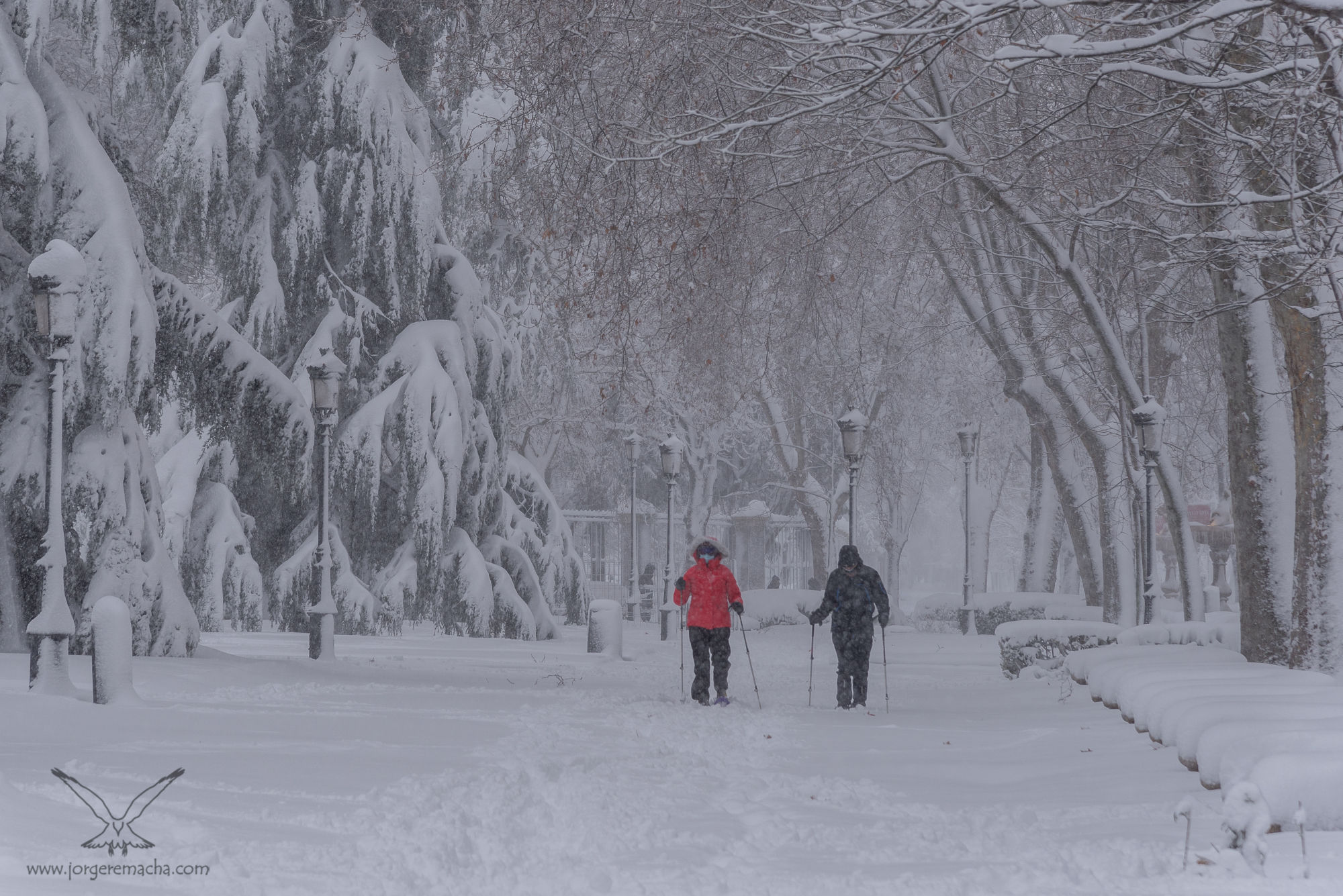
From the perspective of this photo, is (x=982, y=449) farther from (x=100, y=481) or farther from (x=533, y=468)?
(x=100, y=481)

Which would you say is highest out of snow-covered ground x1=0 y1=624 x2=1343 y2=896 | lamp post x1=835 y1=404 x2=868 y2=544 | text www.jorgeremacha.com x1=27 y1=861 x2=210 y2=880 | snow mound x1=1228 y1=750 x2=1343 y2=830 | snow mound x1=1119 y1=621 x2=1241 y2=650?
lamp post x1=835 y1=404 x2=868 y2=544

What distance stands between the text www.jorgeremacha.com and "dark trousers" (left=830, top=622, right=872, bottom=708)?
27.9 ft

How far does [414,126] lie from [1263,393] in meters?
11.3

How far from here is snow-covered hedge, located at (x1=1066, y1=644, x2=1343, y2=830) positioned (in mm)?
6312

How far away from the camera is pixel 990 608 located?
97.1ft

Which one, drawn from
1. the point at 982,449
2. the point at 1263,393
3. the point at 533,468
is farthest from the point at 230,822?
the point at 982,449

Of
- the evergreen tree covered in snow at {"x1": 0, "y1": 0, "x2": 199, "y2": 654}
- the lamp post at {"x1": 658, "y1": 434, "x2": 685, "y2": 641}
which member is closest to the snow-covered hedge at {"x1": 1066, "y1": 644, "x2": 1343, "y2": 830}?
the evergreen tree covered in snow at {"x1": 0, "y1": 0, "x2": 199, "y2": 654}

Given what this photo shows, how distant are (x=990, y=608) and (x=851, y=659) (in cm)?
1694

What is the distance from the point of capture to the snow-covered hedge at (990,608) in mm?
28328

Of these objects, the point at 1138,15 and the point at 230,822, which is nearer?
the point at 230,822

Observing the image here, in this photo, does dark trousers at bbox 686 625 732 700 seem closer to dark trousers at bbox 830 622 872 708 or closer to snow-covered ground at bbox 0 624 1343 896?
snow-covered ground at bbox 0 624 1343 896

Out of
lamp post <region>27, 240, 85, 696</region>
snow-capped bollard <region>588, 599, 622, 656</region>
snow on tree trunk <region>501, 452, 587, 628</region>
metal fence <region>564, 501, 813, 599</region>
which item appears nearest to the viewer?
lamp post <region>27, 240, 85, 696</region>

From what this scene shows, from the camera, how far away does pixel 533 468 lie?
26.1m

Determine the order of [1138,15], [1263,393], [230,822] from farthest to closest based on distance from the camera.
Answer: [1263,393], [1138,15], [230,822]
